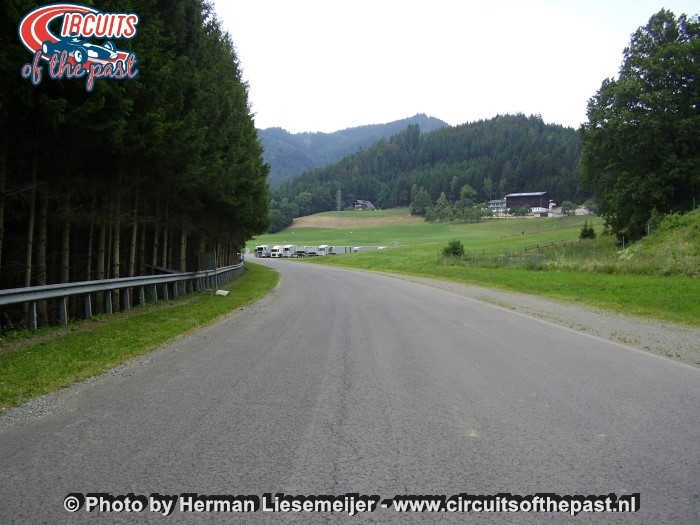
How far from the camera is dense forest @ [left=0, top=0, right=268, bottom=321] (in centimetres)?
997

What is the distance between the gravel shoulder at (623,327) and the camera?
892 cm

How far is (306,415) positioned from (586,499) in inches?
97.9

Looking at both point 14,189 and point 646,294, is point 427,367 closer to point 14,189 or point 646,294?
point 14,189

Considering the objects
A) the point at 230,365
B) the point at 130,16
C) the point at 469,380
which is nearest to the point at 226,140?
the point at 130,16

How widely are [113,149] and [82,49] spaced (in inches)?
88.7

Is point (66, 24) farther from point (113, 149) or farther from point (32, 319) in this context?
point (32, 319)

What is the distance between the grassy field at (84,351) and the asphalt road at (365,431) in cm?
44

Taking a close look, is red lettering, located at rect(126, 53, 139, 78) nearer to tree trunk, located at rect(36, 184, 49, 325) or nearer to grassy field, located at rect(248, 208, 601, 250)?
tree trunk, located at rect(36, 184, 49, 325)

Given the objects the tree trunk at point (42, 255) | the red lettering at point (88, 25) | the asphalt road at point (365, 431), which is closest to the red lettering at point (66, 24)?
the red lettering at point (88, 25)

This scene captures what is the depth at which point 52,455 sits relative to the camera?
369cm

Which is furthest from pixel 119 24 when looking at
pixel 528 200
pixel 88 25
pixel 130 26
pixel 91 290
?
pixel 528 200

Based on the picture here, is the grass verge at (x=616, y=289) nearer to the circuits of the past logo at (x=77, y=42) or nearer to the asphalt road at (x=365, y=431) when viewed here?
the asphalt road at (x=365, y=431)

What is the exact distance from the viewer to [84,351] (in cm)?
790

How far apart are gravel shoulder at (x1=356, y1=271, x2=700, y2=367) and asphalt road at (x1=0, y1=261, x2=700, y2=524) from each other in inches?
56.3
